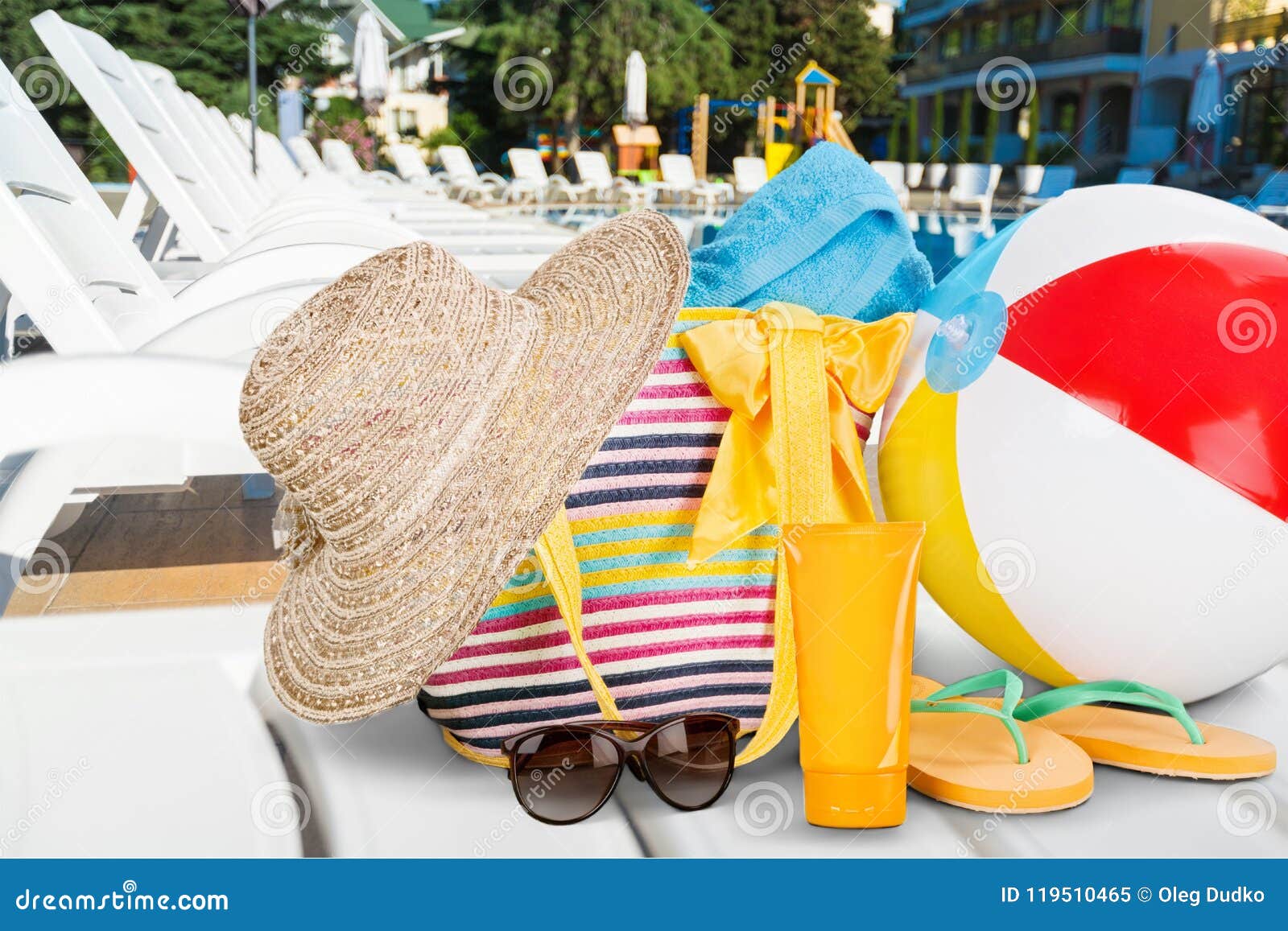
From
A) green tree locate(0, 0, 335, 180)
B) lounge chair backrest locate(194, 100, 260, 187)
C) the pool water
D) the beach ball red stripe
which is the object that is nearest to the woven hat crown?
the beach ball red stripe

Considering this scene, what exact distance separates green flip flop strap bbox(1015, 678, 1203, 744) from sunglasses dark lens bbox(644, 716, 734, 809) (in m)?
0.27

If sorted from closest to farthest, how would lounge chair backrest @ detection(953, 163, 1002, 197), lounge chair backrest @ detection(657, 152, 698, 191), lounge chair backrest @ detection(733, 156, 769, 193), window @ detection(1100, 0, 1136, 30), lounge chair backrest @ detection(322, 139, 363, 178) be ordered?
lounge chair backrest @ detection(322, 139, 363, 178), lounge chair backrest @ detection(953, 163, 1002, 197), lounge chair backrest @ detection(733, 156, 769, 193), lounge chair backrest @ detection(657, 152, 698, 191), window @ detection(1100, 0, 1136, 30)

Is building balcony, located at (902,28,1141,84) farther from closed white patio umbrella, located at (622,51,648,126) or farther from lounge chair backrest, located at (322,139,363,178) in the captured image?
lounge chair backrest, located at (322,139,363,178)

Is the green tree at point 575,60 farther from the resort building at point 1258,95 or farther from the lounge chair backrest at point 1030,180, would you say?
the lounge chair backrest at point 1030,180

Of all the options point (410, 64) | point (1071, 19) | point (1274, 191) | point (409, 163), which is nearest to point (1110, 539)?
point (409, 163)

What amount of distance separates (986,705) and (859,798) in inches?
7.6

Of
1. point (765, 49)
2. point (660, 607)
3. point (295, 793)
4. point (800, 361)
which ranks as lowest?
point (295, 793)

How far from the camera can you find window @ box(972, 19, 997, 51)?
29250mm

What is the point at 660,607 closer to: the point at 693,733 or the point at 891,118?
the point at 693,733

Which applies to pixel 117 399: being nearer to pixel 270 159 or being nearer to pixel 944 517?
pixel 944 517

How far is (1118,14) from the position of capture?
87.0 ft

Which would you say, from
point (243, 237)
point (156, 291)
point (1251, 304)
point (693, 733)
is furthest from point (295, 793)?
point (243, 237)

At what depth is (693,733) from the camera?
35.1 inches

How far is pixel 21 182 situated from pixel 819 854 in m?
2.19
